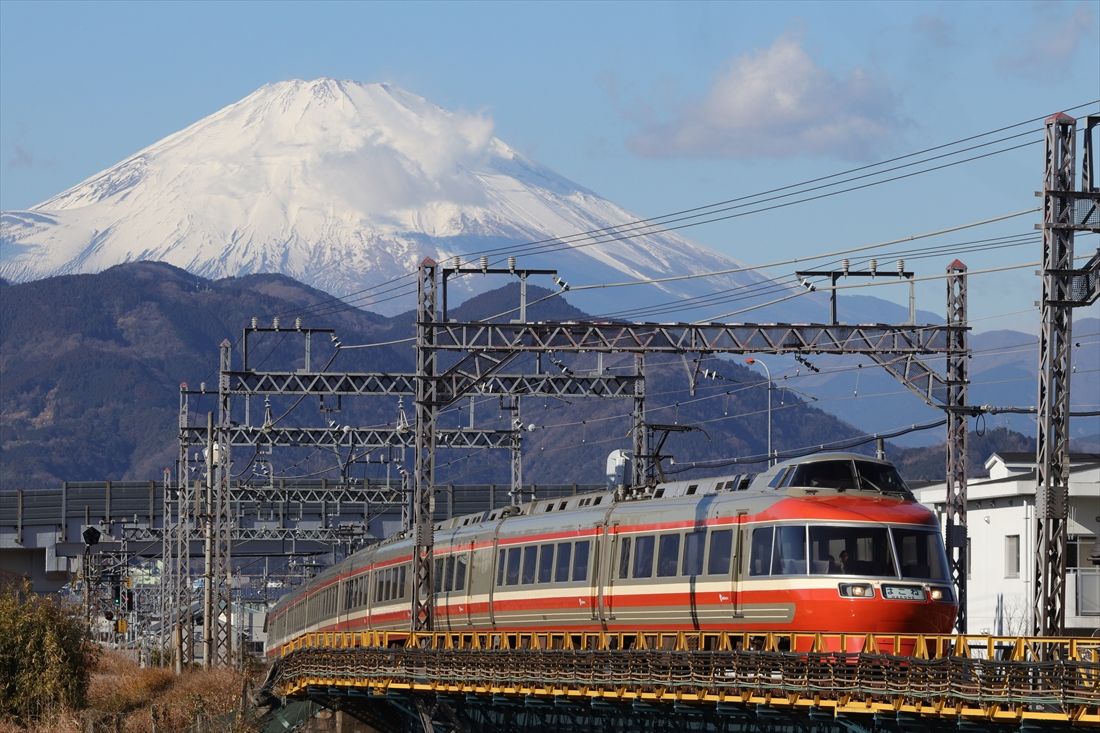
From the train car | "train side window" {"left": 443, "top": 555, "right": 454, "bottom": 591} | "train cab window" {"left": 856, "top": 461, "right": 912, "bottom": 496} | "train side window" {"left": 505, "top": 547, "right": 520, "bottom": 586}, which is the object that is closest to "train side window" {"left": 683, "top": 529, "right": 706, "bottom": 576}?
the train car

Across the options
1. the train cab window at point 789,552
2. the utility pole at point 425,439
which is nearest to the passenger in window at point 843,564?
the train cab window at point 789,552

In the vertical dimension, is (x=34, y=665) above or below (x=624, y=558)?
below

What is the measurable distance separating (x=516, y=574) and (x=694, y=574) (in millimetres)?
8739

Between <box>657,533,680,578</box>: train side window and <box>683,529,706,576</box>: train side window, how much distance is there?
0.33 meters

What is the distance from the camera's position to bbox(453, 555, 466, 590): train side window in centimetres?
4869

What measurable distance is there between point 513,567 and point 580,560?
3859mm

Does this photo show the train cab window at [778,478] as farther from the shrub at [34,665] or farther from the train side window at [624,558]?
the shrub at [34,665]

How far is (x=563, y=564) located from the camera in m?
42.7

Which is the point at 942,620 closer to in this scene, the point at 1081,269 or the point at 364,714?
the point at 1081,269

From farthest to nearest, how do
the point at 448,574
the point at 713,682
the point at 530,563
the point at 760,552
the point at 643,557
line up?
the point at 448,574, the point at 530,563, the point at 643,557, the point at 760,552, the point at 713,682

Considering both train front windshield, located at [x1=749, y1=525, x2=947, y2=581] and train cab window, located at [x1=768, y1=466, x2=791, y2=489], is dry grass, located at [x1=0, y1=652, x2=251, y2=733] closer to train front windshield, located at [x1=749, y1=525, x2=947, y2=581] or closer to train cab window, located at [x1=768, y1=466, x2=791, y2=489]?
train cab window, located at [x1=768, y1=466, x2=791, y2=489]

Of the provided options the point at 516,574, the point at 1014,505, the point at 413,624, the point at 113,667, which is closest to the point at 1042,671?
the point at 516,574

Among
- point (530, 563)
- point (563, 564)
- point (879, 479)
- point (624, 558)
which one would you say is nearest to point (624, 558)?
point (624, 558)

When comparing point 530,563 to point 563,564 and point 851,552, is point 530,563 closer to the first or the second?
point 563,564
